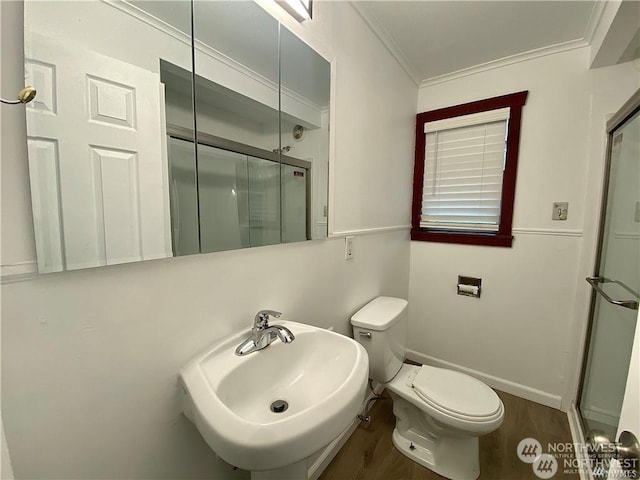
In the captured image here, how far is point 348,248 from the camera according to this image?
1.41 m

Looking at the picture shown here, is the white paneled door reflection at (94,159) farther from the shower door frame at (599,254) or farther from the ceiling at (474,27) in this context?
the shower door frame at (599,254)

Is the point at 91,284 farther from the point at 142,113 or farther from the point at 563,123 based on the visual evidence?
the point at 563,123

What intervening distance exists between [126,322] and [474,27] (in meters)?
2.06

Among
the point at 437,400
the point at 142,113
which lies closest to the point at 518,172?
the point at 437,400

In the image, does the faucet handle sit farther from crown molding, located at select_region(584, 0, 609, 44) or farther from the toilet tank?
crown molding, located at select_region(584, 0, 609, 44)

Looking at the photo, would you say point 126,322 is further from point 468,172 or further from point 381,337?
point 468,172

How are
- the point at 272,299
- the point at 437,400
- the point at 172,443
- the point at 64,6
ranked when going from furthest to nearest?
the point at 437,400 < the point at 272,299 < the point at 172,443 < the point at 64,6

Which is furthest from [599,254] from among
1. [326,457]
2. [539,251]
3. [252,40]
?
[252,40]

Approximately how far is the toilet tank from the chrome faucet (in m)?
0.62

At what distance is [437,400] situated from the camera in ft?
4.03

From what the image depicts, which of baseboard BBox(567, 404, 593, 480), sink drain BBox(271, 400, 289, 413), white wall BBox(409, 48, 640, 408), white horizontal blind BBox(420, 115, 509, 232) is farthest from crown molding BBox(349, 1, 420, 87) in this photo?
baseboard BBox(567, 404, 593, 480)

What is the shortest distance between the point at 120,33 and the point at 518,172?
2.11 metres

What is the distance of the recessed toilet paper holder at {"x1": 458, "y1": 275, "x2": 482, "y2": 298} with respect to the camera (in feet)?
6.28

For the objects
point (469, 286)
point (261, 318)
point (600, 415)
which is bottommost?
point (600, 415)
